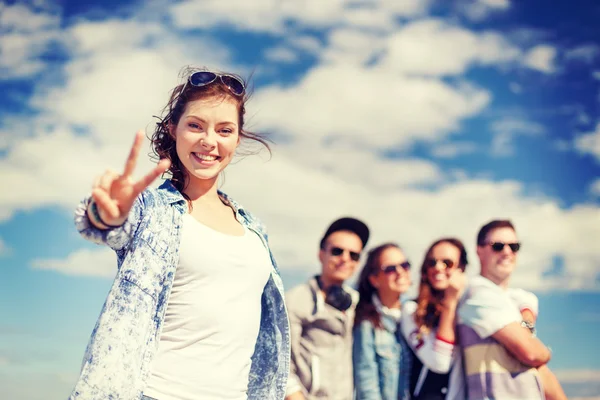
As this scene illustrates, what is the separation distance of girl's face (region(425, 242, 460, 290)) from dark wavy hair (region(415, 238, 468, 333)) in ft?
0.13

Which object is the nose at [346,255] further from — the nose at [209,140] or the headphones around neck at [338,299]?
the nose at [209,140]

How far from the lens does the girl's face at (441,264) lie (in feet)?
21.4

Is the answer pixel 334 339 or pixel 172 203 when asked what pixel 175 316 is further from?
pixel 334 339

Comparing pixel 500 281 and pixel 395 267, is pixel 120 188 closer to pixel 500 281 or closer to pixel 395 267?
pixel 395 267

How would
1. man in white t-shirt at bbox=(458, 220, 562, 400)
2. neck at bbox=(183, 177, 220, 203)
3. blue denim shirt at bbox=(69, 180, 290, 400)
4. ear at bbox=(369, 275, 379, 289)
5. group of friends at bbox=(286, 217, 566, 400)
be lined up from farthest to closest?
ear at bbox=(369, 275, 379, 289), group of friends at bbox=(286, 217, 566, 400), man in white t-shirt at bbox=(458, 220, 562, 400), neck at bbox=(183, 177, 220, 203), blue denim shirt at bbox=(69, 180, 290, 400)

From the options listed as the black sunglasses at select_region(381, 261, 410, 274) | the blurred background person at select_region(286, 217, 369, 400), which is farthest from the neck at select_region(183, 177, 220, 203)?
the black sunglasses at select_region(381, 261, 410, 274)

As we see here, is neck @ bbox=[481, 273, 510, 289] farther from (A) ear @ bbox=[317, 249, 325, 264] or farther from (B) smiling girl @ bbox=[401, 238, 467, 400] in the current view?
(A) ear @ bbox=[317, 249, 325, 264]

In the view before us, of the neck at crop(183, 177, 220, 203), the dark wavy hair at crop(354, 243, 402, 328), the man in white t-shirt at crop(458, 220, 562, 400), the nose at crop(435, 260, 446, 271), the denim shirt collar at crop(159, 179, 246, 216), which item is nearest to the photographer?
the denim shirt collar at crop(159, 179, 246, 216)

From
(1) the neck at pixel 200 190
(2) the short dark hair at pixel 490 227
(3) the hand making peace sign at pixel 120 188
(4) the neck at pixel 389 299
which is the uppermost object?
(2) the short dark hair at pixel 490 227

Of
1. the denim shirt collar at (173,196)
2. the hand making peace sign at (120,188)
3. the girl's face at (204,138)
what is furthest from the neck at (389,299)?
the hand making peace sign at (120,188)

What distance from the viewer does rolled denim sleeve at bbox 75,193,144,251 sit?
294 centimetres

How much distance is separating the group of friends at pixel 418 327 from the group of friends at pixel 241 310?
1 cm

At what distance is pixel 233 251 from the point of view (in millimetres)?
3545

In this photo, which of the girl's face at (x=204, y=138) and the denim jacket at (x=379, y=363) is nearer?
the girl's face at (x=204, y=138)
